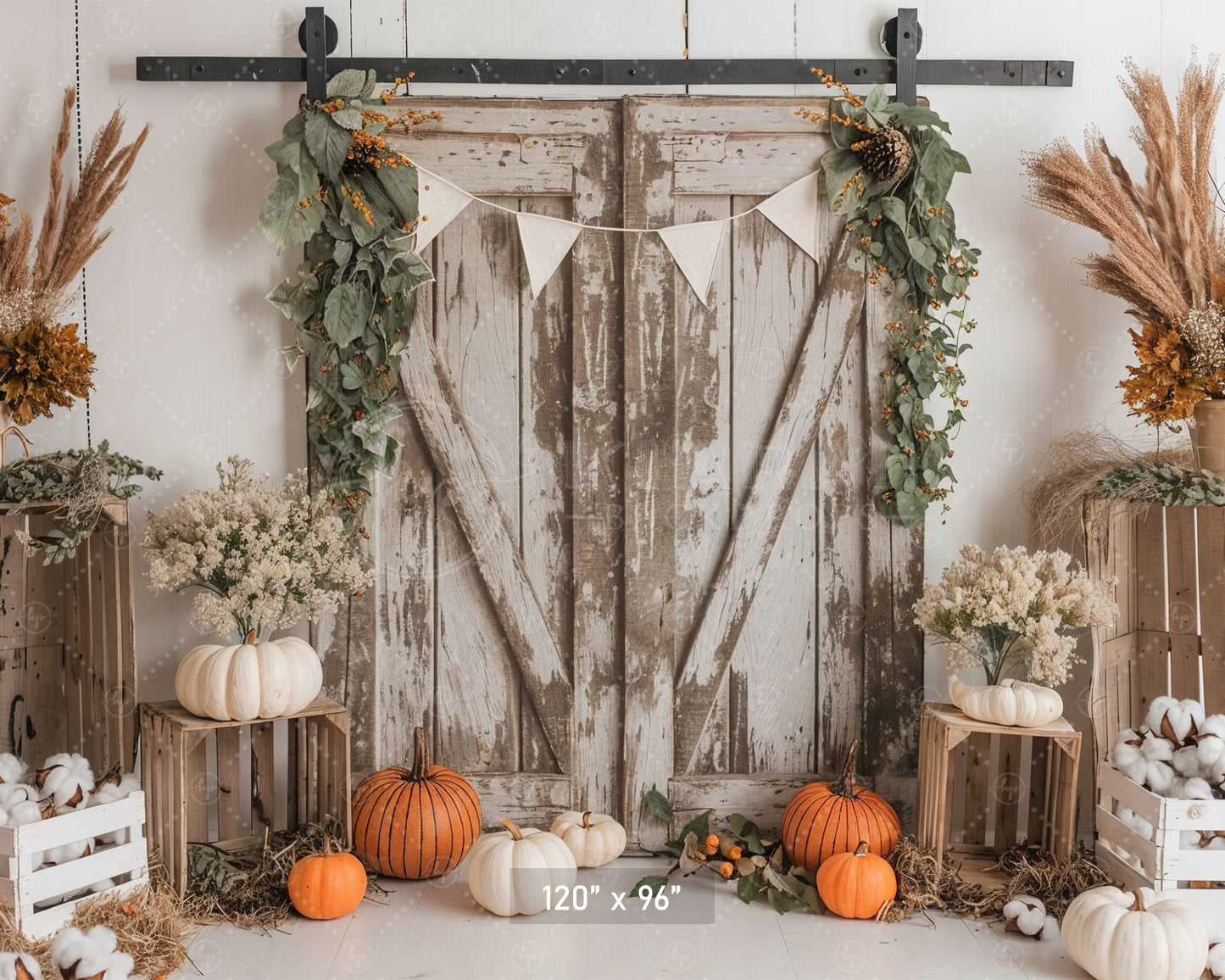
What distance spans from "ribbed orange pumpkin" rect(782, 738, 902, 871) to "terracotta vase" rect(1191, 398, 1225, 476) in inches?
47.1

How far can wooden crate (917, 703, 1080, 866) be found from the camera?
243 cm

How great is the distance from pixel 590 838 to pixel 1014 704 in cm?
115

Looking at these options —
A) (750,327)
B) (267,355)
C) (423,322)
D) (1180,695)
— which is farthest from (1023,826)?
(267,355)

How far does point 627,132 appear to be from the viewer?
2670 millimetres

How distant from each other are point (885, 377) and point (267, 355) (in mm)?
1793

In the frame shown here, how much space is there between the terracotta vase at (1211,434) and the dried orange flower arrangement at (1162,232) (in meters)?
0.03

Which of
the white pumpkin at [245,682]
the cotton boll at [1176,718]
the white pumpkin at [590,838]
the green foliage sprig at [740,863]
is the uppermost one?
the white pumpkin at [245,682]

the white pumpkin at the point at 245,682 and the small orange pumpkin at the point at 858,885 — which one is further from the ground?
the white pumpkin at the point at 245,682

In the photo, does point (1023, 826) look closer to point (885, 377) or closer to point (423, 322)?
point (885, 377)

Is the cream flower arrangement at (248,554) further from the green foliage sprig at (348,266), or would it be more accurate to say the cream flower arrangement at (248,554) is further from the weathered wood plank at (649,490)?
the weathered wood plank at (649,490)

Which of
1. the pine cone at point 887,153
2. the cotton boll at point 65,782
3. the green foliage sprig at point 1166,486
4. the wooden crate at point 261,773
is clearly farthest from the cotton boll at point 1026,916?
the cotton boll at point 65,782

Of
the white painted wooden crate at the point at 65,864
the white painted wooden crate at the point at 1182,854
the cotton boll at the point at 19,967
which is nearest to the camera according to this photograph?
the cotton boll at the point at 19,967

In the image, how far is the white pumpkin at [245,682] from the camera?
7.66 ft

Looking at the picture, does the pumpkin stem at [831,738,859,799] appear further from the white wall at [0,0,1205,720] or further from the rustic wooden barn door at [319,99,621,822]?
the white wall at [0,0,1205,720]
